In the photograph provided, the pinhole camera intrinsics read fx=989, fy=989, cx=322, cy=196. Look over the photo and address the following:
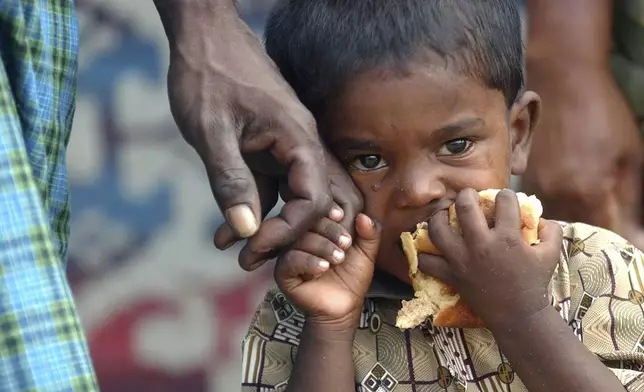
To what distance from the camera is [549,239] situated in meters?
1.67

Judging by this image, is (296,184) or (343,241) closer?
(296,184)

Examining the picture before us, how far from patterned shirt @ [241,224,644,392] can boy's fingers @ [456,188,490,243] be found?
0.27m

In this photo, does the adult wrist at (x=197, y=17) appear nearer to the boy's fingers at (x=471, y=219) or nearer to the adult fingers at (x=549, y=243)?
the boy's fingers at (x=471, y=219)

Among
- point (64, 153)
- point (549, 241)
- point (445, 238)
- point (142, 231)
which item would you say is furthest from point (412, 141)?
point (142, 231)

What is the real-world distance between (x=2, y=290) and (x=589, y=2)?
85.0 inches

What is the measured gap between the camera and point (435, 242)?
163 cm

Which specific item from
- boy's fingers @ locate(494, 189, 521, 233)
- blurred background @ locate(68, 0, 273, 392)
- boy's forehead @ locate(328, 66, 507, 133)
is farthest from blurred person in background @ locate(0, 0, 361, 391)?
blurred background @ locate(68, 0, 273, 392)

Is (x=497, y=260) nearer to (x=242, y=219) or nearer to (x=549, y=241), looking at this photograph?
(x=549, y=241)

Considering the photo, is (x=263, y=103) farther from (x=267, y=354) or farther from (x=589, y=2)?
(x=589, y=2)

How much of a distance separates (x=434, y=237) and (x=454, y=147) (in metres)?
0.17

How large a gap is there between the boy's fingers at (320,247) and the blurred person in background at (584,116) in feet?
4.19

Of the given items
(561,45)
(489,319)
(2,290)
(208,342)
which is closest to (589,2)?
(561,45)

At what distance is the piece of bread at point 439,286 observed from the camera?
1.66m

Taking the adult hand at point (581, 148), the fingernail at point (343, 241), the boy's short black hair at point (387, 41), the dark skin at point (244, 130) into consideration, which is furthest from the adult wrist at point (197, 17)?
the adult hand at point (581, 148)
